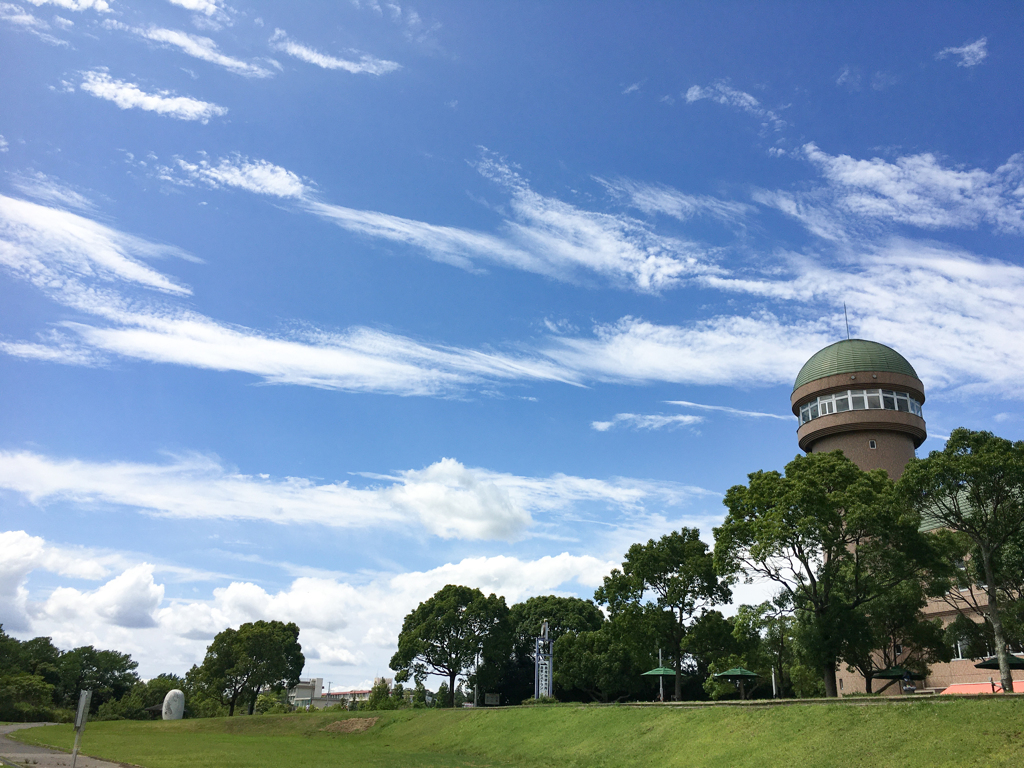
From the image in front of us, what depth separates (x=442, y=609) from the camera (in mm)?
60156

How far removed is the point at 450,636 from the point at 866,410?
3664 centimetres

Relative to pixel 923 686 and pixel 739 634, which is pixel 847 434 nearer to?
pixel 923 686

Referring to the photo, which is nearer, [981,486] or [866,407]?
[981,486]

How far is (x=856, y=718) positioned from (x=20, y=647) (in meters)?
92.7

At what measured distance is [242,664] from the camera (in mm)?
65250

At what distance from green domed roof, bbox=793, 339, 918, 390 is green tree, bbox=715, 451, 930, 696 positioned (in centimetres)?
1798

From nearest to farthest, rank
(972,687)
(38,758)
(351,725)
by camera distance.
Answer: (38,758) → (972,687) → (351,725)

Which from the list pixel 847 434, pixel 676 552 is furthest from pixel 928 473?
pixel 847 434

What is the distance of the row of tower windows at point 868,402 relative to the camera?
152 feet

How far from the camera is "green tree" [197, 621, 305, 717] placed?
2596 inches

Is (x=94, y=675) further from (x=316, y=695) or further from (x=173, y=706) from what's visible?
(x=316, y=695)

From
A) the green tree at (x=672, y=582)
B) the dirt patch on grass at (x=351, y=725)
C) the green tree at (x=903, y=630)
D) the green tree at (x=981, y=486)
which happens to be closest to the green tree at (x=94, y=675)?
the dirt patch on grass at (x=351, y=725)

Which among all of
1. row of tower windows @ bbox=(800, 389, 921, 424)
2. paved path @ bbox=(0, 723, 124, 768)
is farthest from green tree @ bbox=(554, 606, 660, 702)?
paved path @ bbox=(0, 723, 124, 768)

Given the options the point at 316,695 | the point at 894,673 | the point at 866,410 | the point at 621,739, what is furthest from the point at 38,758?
the point at 316,695
